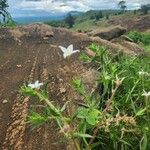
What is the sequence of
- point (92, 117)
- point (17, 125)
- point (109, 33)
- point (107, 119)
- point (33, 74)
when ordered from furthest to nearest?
point (109, 33), point (33, 74), point (17, 125), point (107, 119), point (92, 117)

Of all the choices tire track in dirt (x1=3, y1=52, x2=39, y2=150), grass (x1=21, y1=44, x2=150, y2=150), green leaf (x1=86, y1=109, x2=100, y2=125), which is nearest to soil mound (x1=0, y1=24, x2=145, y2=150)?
tire track in dirt (x1=3, y1=52, x2=39, y2=150)

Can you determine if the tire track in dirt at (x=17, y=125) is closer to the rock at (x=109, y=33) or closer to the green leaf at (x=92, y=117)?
the green leaf at (x=92, y=117)

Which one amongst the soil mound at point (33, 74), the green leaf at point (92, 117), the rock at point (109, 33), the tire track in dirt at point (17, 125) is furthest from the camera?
the rock at point (109, 33)

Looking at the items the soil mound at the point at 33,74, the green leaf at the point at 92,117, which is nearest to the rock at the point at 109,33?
the soil mound at the point at 33,74

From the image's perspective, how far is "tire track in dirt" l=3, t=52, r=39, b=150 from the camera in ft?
17.2

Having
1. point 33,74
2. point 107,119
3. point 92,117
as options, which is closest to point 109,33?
point 33,74

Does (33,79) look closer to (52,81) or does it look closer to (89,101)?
(52,81)

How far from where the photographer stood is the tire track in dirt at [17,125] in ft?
17.2

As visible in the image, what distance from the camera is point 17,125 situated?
5777mm

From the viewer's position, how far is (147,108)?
4438 millimetres

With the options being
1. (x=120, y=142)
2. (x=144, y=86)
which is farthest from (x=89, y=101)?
(x=144, y=86)

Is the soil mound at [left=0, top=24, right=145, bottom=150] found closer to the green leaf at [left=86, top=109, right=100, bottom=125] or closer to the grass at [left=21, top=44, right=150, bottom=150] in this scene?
the grass at [left=21, top=44, right=150, bottom=150]

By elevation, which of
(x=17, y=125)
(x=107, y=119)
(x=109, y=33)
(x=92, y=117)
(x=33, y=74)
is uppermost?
(x=92, y=117)

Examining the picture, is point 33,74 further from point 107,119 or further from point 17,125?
point 107,119
